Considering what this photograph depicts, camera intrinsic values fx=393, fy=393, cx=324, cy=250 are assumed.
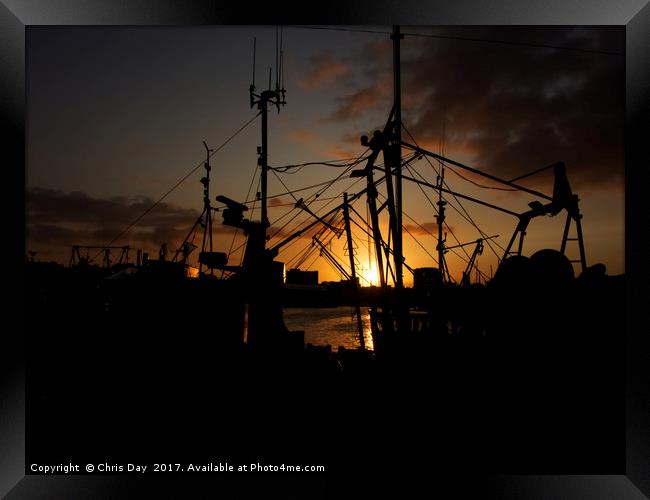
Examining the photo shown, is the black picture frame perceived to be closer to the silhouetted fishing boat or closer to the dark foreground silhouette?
the dark foreground silhouette

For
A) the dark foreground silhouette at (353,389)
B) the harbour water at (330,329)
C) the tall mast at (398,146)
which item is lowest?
the harbour water at (330,329)

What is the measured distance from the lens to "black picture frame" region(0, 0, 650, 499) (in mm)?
3354

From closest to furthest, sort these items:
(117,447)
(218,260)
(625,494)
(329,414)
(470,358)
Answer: (625,494), (117,447), (329,414), (218,260), (470,358)

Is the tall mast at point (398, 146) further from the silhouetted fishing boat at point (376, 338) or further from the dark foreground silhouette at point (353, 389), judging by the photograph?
the dark foreground silhouette at point (353, 389)

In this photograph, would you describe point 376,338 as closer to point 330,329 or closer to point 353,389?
point 353,389

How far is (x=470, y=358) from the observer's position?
290 inches
